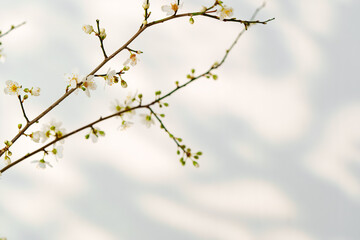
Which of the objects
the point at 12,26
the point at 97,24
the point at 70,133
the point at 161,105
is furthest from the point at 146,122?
the point at 12,26

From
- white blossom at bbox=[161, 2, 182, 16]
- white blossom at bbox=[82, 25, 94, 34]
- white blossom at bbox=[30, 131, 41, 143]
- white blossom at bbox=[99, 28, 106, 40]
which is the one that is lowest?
white blossom at bbox=[30, 131, 41, 143]

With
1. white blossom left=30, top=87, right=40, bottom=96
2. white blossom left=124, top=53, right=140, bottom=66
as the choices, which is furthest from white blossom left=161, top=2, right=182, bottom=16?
white blossom left=30, top=87, right=40, bottom=96

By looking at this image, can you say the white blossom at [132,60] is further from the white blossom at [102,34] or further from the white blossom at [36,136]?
the white blossom at [36,136]

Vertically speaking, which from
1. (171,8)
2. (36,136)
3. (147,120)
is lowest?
(36,136)

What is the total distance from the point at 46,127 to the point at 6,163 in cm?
28

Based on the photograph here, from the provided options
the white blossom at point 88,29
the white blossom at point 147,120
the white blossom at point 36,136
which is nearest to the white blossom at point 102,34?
the white blossom at point 88,29

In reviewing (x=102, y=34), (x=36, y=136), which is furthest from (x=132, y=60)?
(x=36, y=136)

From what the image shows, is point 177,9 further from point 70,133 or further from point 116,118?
point 70,133

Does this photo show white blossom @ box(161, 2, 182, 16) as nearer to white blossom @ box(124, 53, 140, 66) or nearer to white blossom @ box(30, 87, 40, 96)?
white blossom @ box(124, 53, 140, 66)

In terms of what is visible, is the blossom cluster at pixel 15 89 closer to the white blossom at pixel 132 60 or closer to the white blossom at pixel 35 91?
the white blossom at pixel 35 91

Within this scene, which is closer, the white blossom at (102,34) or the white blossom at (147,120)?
the white blossom at (147,120)

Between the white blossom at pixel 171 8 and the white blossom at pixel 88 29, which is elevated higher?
the white blossom at pixel 171 8

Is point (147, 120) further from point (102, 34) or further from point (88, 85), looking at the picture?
point (102, 34)

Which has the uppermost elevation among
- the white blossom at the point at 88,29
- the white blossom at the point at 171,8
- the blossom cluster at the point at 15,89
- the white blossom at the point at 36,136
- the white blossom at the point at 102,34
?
the white blossom at the point at 171,8
